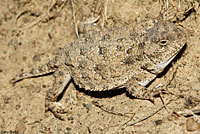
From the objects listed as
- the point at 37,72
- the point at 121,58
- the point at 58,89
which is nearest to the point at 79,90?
the point at 58,89

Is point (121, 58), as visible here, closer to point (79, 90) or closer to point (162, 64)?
point (162, 64)

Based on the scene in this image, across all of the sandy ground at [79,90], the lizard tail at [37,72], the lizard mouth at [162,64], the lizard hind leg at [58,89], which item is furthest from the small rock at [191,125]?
the lizard tail at [37,72]

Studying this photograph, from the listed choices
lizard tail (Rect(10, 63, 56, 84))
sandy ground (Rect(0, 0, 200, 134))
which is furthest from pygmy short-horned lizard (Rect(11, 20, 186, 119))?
lizard tail (Rect(10, 63, 56, 84))

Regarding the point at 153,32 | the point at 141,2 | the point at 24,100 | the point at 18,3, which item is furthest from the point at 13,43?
the point at 153,32

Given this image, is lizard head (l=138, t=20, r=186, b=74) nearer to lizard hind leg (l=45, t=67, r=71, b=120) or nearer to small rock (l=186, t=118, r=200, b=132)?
small rock (l=186, t=118, r=200, b=132)

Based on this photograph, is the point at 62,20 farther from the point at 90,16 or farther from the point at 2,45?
the point at 2,45

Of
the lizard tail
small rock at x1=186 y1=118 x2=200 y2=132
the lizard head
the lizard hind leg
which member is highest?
the lizard head

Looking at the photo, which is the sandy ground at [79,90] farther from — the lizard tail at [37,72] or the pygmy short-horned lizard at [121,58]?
the pygmy short-horned lizard at [121,58]
